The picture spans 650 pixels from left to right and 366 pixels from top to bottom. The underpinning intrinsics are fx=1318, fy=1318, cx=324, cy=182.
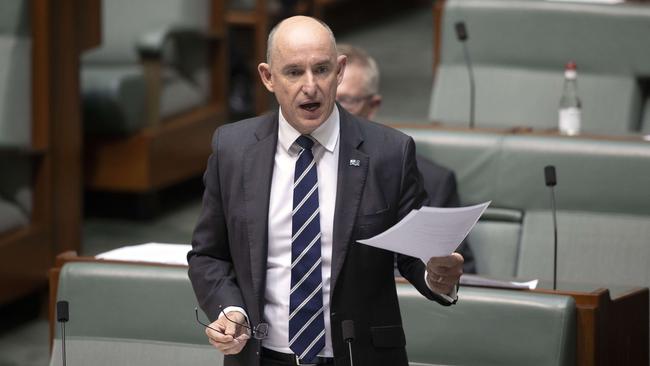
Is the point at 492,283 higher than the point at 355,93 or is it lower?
lower

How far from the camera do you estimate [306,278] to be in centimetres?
157

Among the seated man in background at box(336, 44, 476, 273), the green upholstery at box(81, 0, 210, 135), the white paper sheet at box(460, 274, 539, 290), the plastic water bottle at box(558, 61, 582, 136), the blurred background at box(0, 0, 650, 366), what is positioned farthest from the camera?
the green upholstery at box(81, 0, 210, 135)

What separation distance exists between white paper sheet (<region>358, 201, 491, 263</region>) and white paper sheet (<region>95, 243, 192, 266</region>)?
0.84 meters

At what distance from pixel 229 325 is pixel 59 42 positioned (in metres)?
2.14

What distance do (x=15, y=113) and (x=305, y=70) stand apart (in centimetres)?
201

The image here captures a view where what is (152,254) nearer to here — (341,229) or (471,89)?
(341,229)

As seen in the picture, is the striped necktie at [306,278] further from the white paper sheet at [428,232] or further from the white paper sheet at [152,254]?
the white paper sheet at [152,254]

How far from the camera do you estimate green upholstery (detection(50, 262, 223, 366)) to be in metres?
2.18

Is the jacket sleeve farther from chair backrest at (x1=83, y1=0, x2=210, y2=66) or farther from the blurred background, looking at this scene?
chair backrest at (x1=83, y1=0, x2=210, y2=66)

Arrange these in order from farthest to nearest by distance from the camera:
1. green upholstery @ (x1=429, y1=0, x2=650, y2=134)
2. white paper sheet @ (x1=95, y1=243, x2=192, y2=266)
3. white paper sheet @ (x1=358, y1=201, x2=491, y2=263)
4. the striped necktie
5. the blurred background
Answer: green upholstery @ (x1=429, y1=0, x2=650, y2=134) < the blurred background < white paper sheet @ (x1=95, y1=243, x2=192, y2=266) < the striped necktie < white paper sheet @ (x1=358, y1=201, x2=491, y2=263)

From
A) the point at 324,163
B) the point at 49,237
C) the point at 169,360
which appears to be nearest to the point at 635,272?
the point at 169,360

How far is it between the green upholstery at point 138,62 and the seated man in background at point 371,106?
1631mm

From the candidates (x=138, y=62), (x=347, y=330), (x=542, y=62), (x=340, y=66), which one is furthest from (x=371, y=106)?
(x=138, y=62)

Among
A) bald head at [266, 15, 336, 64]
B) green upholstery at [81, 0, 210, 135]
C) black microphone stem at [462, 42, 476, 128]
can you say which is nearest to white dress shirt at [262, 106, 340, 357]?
bald head at [266, 15, 336, 64]
